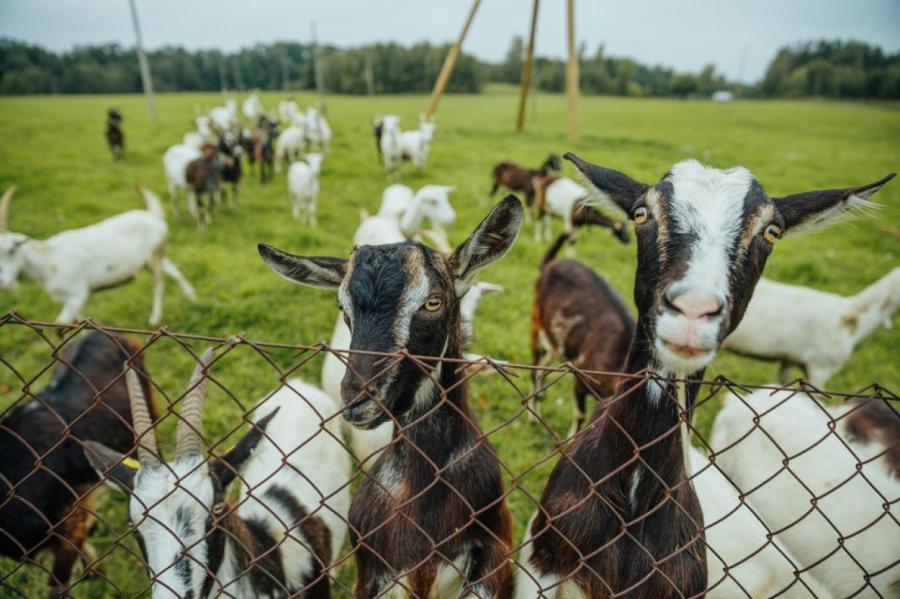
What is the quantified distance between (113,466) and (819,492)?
3.69 m

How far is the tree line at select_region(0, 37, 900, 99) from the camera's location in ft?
188

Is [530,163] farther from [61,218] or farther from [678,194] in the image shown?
[678,194]

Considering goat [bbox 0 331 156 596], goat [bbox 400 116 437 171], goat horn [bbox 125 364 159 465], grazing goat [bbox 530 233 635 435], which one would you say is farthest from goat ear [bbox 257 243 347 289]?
goat [bbox 400 116 437 171]

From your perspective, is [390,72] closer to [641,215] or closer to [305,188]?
[305,188]

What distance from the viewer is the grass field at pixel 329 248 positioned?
499 cm

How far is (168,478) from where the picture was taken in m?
2.15

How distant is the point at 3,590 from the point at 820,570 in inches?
185

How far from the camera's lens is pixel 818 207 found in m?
1.95

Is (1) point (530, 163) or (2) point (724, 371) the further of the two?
(1) point (530, 163)

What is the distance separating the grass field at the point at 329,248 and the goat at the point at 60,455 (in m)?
0.28

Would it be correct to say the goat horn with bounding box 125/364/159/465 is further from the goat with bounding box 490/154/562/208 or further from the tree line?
the tree line

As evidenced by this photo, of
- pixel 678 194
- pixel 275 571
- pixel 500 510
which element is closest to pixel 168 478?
pixel 275 571

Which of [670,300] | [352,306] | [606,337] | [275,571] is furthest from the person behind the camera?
[606,337]

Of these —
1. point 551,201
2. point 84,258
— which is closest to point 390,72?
point 551,201
